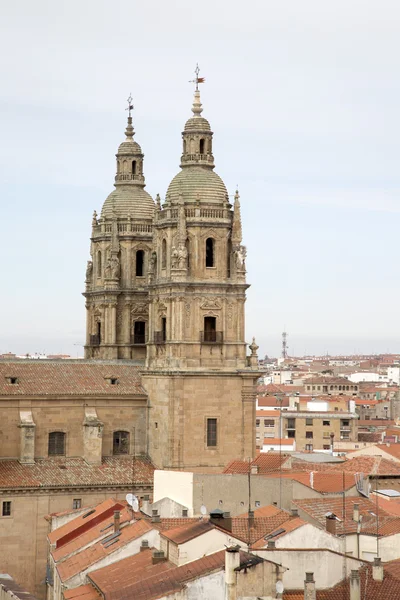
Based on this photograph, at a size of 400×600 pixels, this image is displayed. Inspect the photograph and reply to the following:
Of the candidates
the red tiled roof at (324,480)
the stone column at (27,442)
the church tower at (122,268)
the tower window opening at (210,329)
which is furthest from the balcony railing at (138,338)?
the red tiled roof at (324,480)

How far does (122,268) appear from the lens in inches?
3585

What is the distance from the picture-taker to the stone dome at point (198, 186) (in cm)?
8094

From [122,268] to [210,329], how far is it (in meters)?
12.2

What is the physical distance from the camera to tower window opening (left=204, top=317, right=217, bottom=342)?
264ft

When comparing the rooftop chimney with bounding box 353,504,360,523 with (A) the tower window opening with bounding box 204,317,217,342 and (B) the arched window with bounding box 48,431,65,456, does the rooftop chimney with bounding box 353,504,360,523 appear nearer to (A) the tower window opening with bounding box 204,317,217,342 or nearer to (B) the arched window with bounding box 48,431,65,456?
(A) the tower window opening with bounding box 204,317,217,342

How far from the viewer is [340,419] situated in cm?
13575

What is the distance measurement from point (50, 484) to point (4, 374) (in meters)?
7.03

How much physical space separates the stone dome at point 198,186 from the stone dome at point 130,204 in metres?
9.78

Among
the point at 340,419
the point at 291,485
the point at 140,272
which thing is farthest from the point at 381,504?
the point at 340,419

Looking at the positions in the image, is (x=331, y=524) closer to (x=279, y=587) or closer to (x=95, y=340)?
(x=279, y=587)

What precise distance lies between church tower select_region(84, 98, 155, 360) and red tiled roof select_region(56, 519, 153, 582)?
32.5 meters

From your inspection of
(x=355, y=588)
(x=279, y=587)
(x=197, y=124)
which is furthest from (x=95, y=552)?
(x=197, y=124)

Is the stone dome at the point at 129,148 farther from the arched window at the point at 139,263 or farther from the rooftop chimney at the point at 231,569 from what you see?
the rooftop chimney at the point at 231,569

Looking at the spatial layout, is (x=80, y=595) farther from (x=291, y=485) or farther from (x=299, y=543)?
(x=291, y=485)
